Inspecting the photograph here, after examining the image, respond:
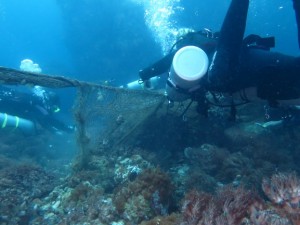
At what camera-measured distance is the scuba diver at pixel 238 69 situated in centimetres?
412

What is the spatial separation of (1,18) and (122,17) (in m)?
91.9

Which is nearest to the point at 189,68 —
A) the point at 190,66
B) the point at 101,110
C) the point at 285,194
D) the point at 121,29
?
the point at 190,66

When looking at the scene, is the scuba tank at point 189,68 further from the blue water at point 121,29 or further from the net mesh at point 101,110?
the blue water at point 121,29

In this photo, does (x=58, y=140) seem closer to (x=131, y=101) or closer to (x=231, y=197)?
(x=131, y=101)

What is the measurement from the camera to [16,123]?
10.7 meters

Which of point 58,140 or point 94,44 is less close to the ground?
point 94,44


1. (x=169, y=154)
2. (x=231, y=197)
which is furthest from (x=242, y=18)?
(x=169, y=154)

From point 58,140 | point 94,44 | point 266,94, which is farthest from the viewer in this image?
point 94,44

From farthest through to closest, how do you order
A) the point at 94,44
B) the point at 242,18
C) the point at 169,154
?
the point at 94,44 < the point at 169,154 < the point at 242,18

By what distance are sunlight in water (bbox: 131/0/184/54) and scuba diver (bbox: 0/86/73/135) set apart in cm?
1848

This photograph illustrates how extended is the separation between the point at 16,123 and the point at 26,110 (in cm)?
61

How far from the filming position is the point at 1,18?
98.8 meters

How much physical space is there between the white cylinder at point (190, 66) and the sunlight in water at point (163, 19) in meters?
23.9

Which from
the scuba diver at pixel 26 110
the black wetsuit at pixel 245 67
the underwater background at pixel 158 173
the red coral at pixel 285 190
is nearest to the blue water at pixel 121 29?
the scuba diver at pixel 26 110
